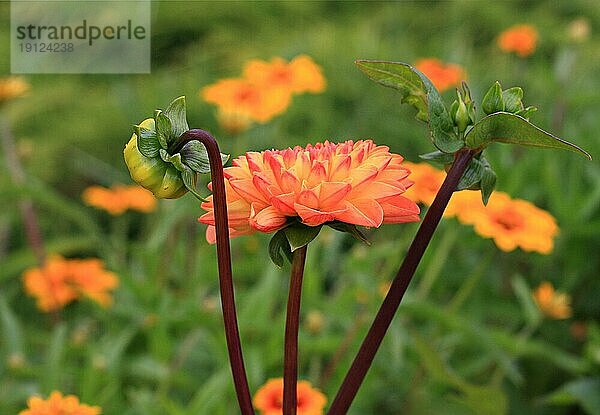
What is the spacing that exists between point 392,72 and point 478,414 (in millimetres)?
456

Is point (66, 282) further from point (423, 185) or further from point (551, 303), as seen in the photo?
point (551, 303)

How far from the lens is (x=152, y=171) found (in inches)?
14.9

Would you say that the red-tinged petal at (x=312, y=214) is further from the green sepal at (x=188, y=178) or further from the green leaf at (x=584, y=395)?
the green leaf at (x=584, y=395)

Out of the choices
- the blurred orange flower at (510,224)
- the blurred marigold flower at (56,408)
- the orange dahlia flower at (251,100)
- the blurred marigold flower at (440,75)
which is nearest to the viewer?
the blurred marigold flower at (56,408)

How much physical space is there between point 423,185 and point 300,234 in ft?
1.82

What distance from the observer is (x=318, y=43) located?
6.06ft

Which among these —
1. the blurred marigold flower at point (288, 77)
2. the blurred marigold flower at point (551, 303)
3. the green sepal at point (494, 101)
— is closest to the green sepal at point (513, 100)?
the green sepal at point (494, 101)

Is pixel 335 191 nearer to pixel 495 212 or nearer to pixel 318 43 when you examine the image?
pixel 495 212

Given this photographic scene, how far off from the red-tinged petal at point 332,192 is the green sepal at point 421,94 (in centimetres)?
5

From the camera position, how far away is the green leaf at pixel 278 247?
40 centimetres

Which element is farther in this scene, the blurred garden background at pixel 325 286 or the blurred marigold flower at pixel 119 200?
the blurred marigold flower at pixel 119 200

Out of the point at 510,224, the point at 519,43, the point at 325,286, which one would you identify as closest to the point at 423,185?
the point at 510,224

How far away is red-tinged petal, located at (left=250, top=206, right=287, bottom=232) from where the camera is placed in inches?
14.8

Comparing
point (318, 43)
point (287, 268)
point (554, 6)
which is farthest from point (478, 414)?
point (554, 6)
